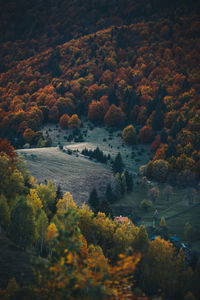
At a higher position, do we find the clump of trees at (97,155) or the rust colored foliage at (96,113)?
the rust colored foliage at (96,113)

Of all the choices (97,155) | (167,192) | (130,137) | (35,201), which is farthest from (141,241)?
(130,137)

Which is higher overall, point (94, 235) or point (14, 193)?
point (14, 193)

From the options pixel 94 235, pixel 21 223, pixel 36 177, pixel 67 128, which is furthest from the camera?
pixel 67 128

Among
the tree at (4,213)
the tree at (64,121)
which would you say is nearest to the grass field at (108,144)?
the tree at (64,121)

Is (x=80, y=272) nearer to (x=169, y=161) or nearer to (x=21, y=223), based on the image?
(x=21, y=223)

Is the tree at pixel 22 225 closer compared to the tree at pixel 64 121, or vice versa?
the tree at pixel 22 225

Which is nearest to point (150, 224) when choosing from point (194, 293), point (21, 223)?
point (194, 293)

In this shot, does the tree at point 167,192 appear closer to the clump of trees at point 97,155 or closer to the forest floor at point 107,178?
the forest floor at point 107,178
